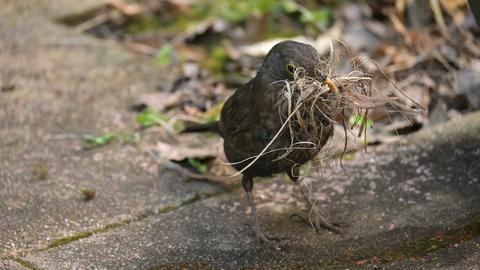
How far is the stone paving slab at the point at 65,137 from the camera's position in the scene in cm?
368

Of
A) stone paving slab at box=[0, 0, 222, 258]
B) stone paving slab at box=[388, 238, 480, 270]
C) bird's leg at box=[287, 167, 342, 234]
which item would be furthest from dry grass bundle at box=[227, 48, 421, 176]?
stone paving slab at box=[0, 0, 222, 258]

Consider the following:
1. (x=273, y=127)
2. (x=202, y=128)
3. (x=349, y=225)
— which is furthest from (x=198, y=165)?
(x=349, y=225)

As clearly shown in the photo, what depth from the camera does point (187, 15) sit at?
618 cm

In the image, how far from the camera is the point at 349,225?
141 inches

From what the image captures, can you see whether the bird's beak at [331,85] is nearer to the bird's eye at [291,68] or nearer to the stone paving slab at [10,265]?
the bird's eye at [291,68]

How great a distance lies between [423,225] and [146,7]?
11.4 ft

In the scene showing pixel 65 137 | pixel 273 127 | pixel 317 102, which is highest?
pixel 317 102

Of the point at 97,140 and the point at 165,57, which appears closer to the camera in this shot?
the point at 97,140

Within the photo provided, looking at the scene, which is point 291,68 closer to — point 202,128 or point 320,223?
point 320,223

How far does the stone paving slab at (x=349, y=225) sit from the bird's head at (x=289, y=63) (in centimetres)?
68

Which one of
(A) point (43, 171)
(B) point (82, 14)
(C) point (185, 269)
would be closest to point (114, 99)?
(A) point (43, 171)

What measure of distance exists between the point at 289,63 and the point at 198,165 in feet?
3.24

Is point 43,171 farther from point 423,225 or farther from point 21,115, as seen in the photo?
point 423,225

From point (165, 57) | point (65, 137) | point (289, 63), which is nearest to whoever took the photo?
point (289, 63)
